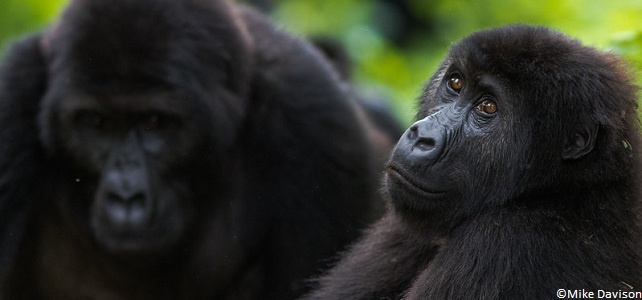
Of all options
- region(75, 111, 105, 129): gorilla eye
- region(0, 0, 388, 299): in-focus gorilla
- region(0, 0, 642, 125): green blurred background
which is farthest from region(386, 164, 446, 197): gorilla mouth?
region(0, 0, 642, 125): green blurred background

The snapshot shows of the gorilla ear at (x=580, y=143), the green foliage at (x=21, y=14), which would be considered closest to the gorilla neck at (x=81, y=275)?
the gorilla ear at (x=580, y=143)

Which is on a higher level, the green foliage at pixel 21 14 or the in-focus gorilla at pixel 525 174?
the in-focus gorilla at pixel 525 174

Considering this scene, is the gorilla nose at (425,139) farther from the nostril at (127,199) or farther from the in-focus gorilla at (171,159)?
the nostril at (127,199)

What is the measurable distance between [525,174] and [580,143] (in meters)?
0.27

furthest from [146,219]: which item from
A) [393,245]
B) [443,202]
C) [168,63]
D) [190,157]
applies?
[443,202]

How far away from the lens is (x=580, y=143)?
4.65m

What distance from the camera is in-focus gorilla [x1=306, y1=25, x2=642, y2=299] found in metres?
4.51

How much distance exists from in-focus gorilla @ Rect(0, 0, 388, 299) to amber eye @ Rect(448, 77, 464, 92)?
1566 millimetres

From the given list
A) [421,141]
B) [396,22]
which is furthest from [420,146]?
[396,22]

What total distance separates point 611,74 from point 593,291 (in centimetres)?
99

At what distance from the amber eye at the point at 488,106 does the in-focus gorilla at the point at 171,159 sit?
1759mm

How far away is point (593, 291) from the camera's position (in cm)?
445

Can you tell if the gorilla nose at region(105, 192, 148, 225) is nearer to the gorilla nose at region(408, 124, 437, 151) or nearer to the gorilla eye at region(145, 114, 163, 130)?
the gorilla eye at region(145, 114, 163, 130)

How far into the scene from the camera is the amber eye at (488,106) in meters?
4.81
